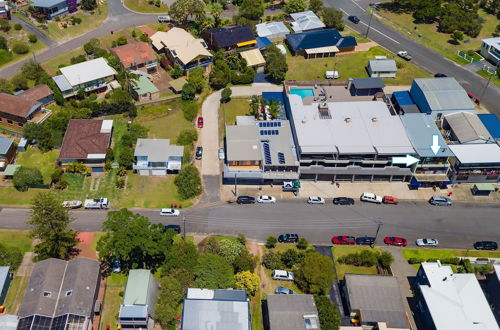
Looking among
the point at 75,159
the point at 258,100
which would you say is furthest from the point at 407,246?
the point at 75,159

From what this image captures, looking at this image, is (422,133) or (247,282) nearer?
(247,282)

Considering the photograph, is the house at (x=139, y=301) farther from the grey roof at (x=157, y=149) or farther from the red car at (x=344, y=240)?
the red car at (x=344, y=240)

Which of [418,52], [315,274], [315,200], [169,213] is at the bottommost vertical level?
[169,213]

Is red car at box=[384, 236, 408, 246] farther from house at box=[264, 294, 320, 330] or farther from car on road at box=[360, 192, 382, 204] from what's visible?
house at box=[264, 294, 320, 330]

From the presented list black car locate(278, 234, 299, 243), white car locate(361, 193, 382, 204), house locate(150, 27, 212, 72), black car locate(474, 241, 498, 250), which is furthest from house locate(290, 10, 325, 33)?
black car locate(474, 241, 498, 250)

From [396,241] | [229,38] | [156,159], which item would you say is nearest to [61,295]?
[156,159]

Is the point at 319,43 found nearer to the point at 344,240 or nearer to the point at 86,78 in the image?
the point at 86,78
